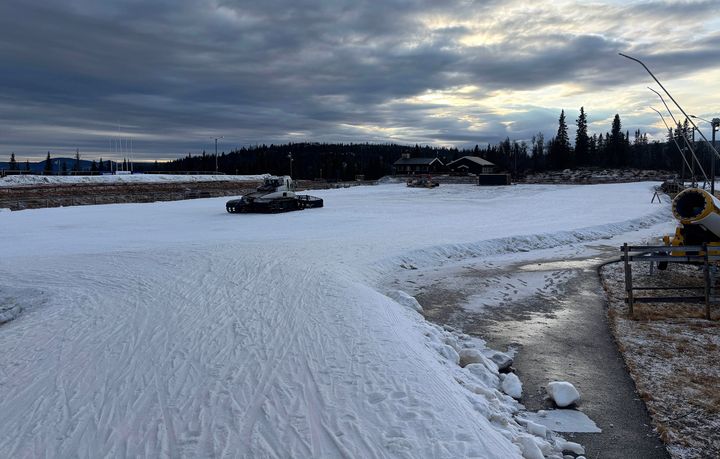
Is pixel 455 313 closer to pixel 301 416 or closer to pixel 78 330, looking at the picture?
pixel 301 416

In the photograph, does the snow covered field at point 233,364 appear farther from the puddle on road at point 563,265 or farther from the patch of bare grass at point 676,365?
the puddle on road at point 563,265

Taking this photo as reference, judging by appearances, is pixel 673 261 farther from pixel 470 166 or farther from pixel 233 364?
pixel 470 166

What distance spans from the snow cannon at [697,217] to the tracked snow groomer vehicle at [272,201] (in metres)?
22.9

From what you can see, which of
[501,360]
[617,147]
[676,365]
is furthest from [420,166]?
[501,360]

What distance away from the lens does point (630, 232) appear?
1045 inches

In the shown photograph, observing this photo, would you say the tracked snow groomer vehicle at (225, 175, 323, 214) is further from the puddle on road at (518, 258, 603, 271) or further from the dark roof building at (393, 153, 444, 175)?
the dark roof building at (393, 153, 444, 175)

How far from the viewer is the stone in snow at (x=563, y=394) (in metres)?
7.20

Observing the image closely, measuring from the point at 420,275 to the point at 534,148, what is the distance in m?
173

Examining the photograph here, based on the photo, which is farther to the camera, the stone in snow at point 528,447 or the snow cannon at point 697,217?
the snow cannon at point 697,217

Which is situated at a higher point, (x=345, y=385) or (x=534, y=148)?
(x=534, y=148)

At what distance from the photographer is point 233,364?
282 inches

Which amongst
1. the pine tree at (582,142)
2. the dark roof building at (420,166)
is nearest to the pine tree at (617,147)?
the pine tree at (582,142)

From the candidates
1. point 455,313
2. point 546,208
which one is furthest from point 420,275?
point 546,208

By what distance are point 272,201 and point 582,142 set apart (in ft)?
339
